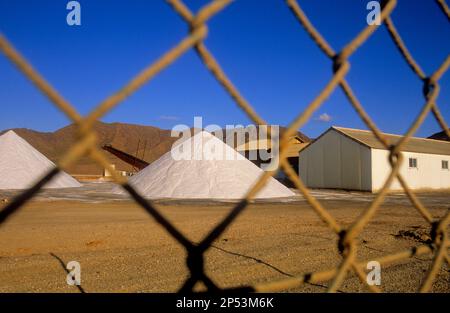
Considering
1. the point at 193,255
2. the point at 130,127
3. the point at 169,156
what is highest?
the point at 130,127

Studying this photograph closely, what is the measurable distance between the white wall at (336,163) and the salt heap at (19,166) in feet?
51.1

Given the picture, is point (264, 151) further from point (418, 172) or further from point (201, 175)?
point (201, 175)

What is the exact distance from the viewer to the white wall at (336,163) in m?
24.1

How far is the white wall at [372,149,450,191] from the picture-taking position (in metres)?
23.7

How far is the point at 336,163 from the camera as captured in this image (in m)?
26.1

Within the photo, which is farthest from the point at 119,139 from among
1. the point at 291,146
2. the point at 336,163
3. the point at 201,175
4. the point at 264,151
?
→ the point at 201,175

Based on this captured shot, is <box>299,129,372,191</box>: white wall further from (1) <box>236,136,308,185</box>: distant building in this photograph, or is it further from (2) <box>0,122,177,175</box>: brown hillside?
(2) <box>0,122,177,175</box>: brown hillside

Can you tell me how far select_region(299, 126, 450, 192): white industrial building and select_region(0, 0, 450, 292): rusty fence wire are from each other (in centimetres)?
2359

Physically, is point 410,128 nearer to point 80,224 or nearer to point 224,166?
point 80,224

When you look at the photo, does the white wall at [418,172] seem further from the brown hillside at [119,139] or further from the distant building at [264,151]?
the brown hillside at [119,139]

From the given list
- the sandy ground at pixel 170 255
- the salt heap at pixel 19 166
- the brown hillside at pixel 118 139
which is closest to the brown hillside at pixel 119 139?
the brown hillside at pixel 118 139
